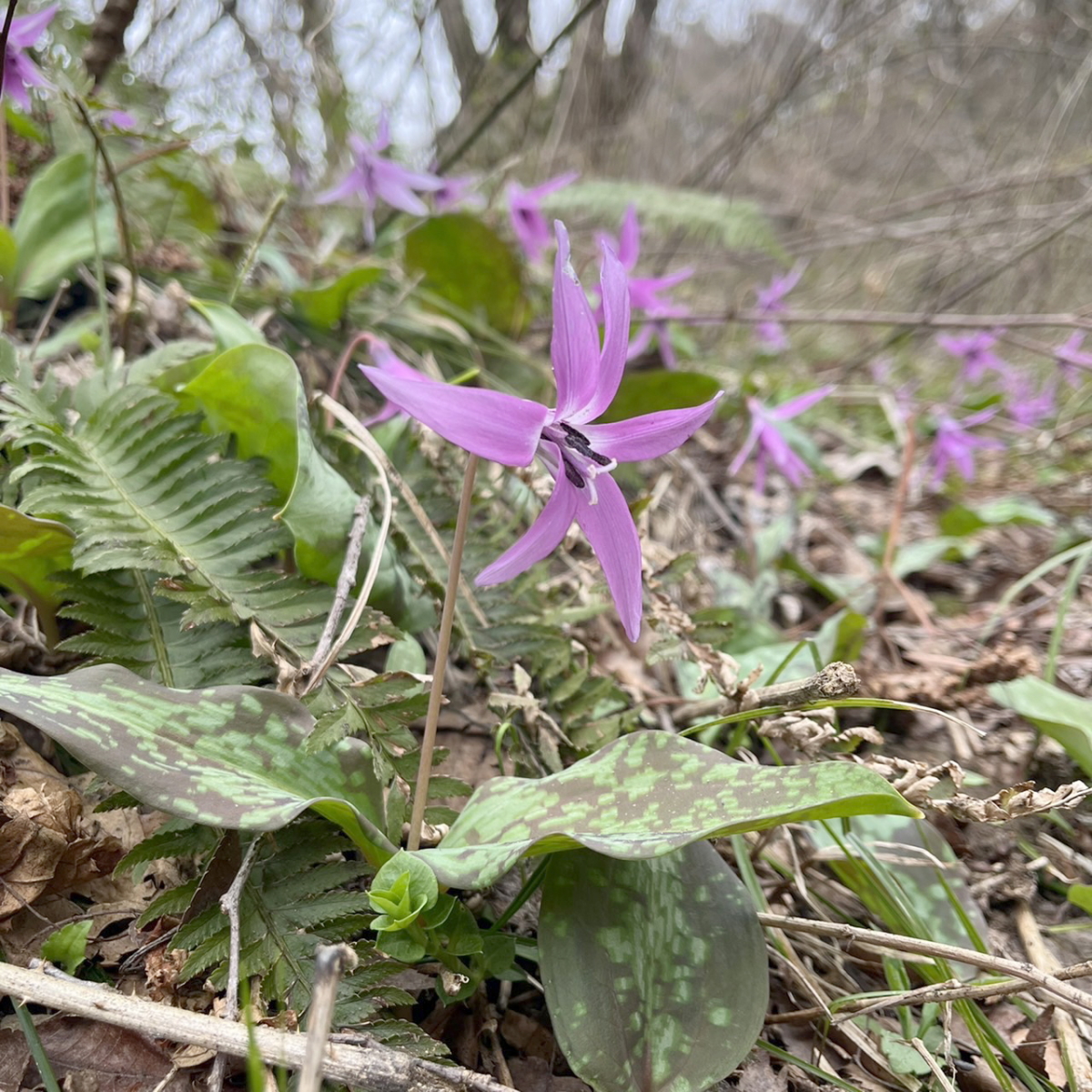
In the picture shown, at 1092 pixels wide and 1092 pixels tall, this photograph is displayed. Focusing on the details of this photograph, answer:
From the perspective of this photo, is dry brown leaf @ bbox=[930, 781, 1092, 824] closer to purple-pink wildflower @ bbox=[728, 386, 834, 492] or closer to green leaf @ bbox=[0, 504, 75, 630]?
Result: green leaf @ bbox=[0, 504, 75, 630]

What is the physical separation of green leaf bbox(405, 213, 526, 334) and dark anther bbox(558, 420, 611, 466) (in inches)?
58.0

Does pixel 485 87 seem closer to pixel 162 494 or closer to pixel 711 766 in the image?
pixel 162 494

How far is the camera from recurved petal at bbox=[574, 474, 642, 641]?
856 millimetres

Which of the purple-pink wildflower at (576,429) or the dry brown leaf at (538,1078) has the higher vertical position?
the purple-pink wildflower at (576,429)

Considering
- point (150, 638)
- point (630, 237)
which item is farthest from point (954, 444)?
point (150, 638)

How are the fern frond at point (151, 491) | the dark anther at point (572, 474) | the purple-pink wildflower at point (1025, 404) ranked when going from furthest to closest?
the purple-pink wildflower at point (1025, 404)
the fern frond at point (151, 491)
the dark anther at point (572, 474)

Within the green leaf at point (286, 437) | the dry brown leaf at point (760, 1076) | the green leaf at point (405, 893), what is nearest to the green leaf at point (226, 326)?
the green leaf at point (286, 437)

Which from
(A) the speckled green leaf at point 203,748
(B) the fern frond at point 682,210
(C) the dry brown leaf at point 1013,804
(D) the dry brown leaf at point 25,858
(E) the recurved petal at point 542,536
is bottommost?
(C) the dry brown leaf at point 1013,804

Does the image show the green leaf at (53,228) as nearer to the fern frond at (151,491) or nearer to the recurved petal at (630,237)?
the fern frond at (151,491)

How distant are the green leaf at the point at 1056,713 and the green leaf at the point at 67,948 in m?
1.21

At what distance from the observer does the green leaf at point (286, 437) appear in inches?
40.8

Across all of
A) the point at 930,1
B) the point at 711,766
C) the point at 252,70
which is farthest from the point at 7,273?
the point at 930,1

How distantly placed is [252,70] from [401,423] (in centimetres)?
249

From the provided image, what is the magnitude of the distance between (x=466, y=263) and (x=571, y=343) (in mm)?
1554
